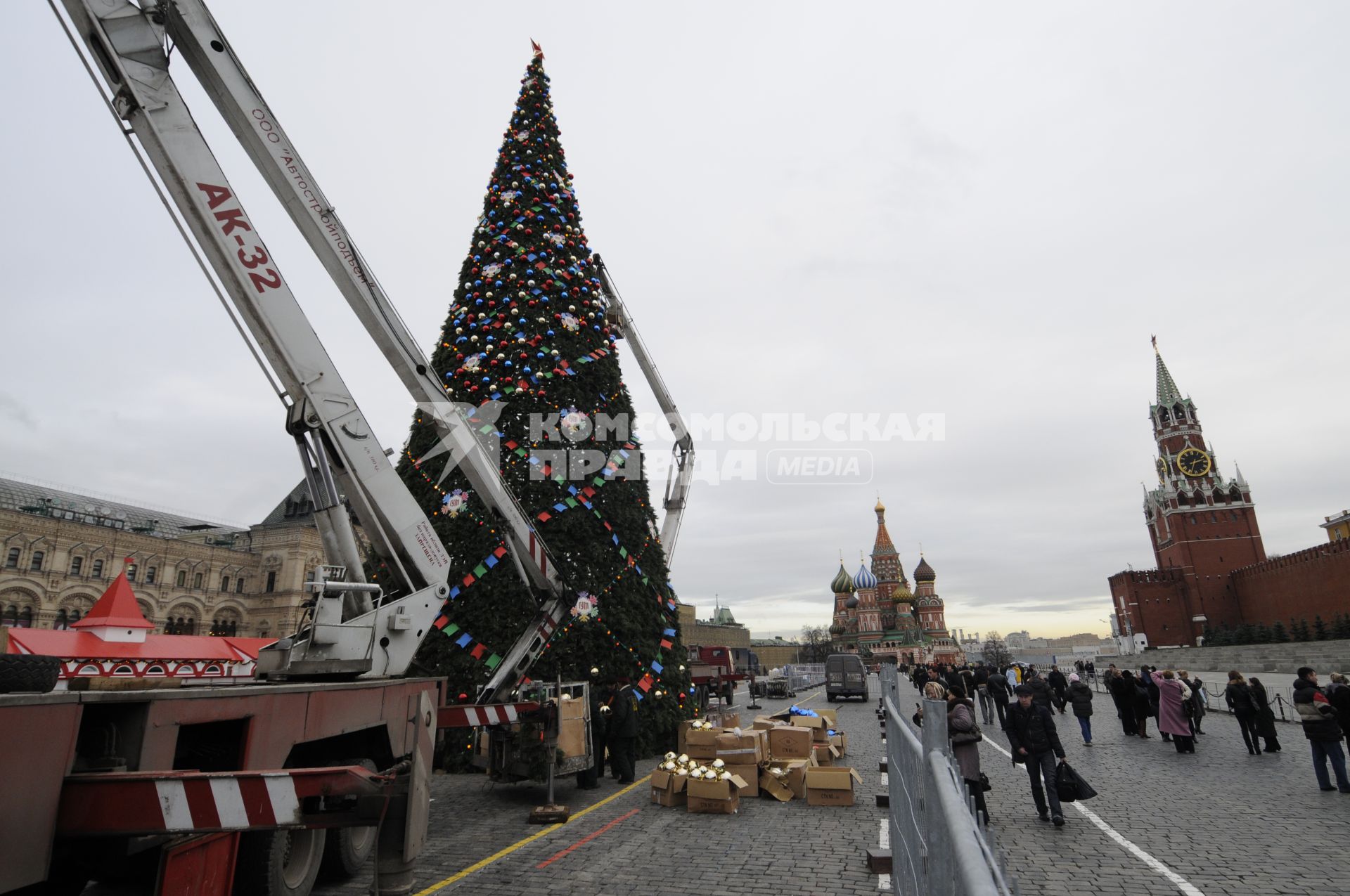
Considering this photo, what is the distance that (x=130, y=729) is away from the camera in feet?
14.2

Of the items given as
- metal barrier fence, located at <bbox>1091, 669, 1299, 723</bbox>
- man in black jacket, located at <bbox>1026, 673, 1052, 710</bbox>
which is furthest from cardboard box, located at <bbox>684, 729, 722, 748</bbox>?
metal barrier fence, located at <bbox>1091, 669, 1299, 723</bbox>

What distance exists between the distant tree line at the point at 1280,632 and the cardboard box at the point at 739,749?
6041cm

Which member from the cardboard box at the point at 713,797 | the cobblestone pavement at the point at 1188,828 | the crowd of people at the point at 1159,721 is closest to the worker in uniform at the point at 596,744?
the cardboard box at the point at 713,797

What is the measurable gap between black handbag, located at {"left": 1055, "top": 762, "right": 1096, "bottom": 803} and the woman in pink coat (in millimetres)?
7926

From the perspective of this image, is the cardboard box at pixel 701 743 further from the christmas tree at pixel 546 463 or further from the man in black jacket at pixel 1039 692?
the man in black jacket at pixel 1039 692

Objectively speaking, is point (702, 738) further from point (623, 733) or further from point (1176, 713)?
point (1176, 713)

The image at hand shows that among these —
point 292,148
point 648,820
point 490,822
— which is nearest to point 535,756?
point 490,822

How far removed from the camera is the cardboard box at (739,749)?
34.6 ft

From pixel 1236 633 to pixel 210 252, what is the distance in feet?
271

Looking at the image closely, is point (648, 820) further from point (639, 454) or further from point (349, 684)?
point (639, 454)

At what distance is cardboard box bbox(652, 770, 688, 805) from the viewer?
9969mm

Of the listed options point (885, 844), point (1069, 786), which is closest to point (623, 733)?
point (885, 844)

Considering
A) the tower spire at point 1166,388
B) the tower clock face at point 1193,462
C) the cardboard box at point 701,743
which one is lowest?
the cardboard box at point 701,743

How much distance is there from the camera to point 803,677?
46.5 m
